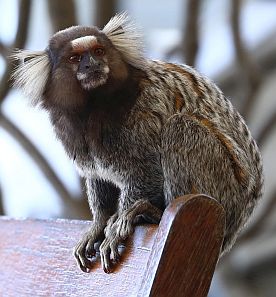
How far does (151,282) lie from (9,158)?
8.64ft

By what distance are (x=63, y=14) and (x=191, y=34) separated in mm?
477

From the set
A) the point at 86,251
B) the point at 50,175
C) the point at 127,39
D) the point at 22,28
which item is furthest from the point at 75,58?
the point at 50,175

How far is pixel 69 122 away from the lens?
193 centimetres

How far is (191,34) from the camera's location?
3.07 m

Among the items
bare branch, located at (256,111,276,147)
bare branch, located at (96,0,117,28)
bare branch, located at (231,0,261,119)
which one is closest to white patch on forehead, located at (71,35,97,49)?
bare branch, located at (96,0,117,28)

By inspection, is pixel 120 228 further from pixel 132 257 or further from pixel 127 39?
pixel 127 39

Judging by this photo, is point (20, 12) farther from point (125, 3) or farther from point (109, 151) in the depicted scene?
point (109, 151)

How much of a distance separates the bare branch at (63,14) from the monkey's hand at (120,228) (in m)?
1.21

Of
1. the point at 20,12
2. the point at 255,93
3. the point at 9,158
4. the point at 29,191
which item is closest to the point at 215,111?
the point at 20,12

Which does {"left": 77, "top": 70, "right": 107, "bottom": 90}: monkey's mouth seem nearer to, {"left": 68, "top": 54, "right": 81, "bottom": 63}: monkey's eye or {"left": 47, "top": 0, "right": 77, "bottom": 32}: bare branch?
{"left": 68, "top": 54, "right": 81, "bottom": 63}: monkey's eye

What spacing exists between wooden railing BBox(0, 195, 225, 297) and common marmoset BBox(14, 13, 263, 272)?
0.12 metres

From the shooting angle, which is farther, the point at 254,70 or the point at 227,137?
the point at 254,70

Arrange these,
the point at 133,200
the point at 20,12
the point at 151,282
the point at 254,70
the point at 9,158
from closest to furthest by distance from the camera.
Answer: the point at 151,282 → the point at 133,200 → the point at 20,12 → the point at 254,70 → the point at 9,158

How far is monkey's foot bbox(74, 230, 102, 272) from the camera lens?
154 centimetres
